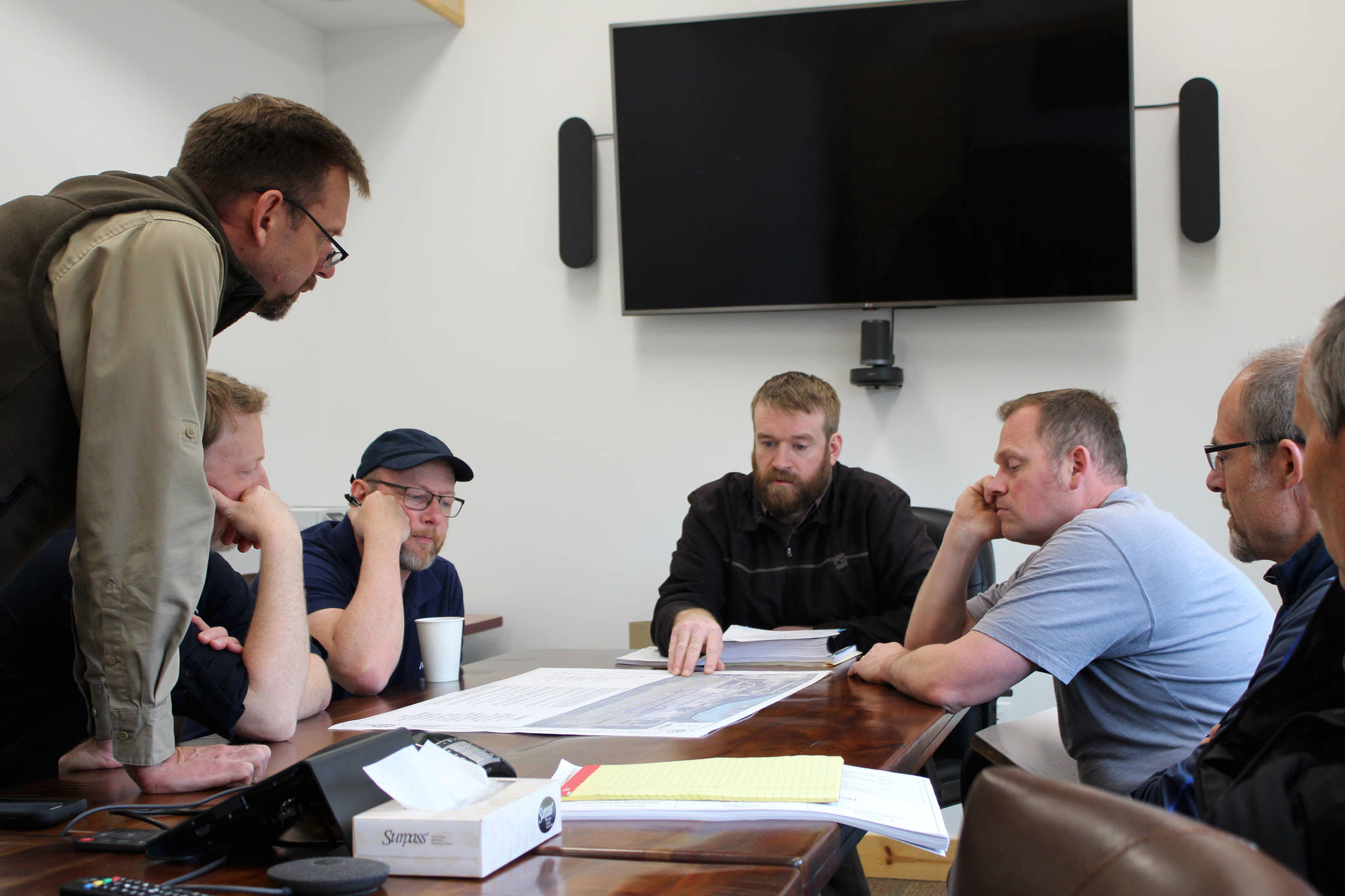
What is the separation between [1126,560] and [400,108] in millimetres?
3170

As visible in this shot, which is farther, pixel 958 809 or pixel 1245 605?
pixel 958 809

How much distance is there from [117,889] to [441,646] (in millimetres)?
1287

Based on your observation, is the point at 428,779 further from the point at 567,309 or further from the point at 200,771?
the point at 567,309

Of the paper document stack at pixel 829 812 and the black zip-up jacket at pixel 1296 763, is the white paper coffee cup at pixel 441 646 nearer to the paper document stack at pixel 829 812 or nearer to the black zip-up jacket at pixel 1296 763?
the paper document stack at pixel 829 812

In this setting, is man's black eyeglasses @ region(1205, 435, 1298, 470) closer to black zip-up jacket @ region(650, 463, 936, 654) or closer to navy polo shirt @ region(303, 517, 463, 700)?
black zip-up jacket @ region(650, 463, 936, 654)

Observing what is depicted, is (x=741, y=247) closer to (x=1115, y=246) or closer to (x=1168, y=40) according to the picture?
(x=1115, y=246)

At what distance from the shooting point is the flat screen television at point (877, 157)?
316cm

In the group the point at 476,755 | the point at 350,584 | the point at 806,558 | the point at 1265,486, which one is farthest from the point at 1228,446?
the point at 350,584

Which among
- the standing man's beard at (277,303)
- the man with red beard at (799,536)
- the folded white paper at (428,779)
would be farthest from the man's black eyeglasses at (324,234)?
the man with red beard at (799,536)

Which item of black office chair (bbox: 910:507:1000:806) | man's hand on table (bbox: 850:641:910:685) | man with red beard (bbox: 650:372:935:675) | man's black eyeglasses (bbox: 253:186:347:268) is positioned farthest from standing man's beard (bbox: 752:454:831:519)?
man's black eyeglasses (bbox: 253:186:347:268)

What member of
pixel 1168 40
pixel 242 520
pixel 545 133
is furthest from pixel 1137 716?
pixel 545 133

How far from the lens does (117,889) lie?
2.43ft

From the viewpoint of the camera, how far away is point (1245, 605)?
70.1 inches

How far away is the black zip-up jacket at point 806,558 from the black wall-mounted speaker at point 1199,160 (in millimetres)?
1309
